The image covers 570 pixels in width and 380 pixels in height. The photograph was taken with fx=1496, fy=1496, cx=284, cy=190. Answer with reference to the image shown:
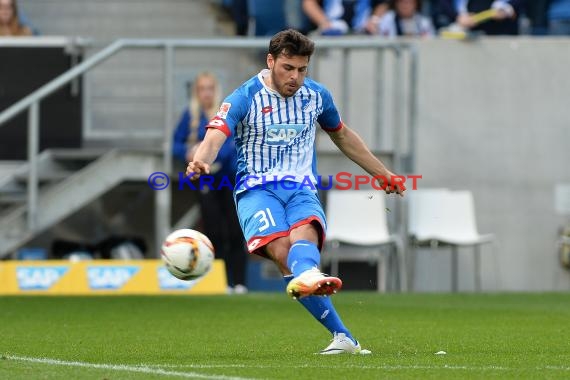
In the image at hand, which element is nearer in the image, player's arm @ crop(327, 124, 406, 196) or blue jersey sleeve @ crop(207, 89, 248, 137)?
blue jersey sleeve @ crop(207, 89, 248, 137)

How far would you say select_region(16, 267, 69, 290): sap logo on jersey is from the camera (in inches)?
654

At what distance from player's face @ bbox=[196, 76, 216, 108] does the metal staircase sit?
1.04 meters

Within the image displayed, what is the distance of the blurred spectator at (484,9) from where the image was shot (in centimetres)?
1928

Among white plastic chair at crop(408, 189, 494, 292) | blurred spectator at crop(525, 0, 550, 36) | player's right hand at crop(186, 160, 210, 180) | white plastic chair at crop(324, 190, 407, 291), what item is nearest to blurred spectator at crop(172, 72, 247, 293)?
white plastic chair at crop(324, 190, 407, 291)

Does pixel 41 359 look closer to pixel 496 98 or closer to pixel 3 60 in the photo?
pixel 3 60

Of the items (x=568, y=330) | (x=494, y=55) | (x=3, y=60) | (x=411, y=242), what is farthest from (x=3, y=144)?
(x=568, y=330)

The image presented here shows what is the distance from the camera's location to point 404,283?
18.2 meters

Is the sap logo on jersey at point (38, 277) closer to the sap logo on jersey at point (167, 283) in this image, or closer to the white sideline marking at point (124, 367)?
the sap logo on jersey at point (167, 283)

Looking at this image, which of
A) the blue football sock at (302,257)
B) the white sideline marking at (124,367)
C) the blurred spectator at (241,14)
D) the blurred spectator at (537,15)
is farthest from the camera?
the blurred spectator at (537,15)

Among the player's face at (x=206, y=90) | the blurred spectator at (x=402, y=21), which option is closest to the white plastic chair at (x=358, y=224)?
the player's face at (x=206, y=90)

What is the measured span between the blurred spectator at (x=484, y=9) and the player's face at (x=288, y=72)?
10.3m

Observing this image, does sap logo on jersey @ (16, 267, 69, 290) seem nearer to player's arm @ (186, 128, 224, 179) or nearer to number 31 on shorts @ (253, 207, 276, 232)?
number 31 on shorts @ (253, 207, 276, 232)

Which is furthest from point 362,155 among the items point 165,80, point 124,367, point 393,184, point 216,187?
point 165,80

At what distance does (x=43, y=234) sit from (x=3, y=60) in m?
2.44
